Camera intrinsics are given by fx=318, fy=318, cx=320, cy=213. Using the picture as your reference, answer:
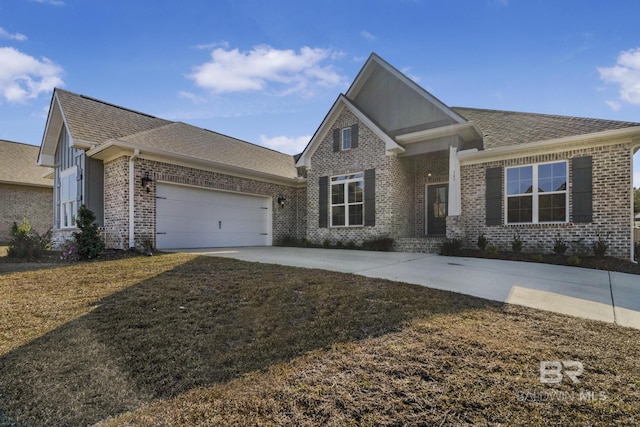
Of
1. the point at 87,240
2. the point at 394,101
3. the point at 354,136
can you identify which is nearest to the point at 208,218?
the point at 87,240

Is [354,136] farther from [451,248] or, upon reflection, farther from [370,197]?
[451,248]

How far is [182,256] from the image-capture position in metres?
8.17

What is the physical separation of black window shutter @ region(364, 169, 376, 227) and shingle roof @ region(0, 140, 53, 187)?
16868mm

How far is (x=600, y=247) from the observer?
8.13 meters

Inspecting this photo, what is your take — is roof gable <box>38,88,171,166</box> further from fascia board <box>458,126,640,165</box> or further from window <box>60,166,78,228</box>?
fascia board <box>458,126,640,165</box>

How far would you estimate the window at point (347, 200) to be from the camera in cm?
1202

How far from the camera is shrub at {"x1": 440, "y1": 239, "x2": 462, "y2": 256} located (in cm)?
943

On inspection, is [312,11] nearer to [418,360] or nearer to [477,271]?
[477,271]

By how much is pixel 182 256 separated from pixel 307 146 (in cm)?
699

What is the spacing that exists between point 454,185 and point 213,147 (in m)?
9.52

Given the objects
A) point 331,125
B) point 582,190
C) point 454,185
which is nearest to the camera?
point 582,190

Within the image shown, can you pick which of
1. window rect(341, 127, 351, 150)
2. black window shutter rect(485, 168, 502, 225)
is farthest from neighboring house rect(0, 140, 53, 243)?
black window shutter rect(485, 168, 502, 225)

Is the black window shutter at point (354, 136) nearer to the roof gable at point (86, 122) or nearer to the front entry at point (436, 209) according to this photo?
the front entry at point (436, 209)

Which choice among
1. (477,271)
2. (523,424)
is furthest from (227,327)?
(477,271)
